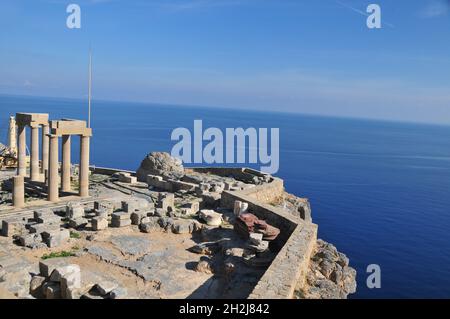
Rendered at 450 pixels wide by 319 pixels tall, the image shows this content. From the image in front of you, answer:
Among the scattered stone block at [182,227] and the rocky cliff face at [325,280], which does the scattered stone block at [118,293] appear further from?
the scattered stone block at [182,227]

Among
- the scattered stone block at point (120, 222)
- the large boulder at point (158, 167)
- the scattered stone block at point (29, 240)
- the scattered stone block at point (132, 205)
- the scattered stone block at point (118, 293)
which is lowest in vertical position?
the scattered stone block at point (118, 293)

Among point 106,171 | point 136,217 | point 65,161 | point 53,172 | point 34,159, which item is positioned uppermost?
point 65,161

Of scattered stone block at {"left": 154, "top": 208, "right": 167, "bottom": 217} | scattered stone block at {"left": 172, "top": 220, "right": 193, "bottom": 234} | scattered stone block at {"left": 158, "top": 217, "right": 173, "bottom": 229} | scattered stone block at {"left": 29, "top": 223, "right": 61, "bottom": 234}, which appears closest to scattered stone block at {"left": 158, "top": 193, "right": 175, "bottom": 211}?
scattered stone block at {"left": 154, "top": 208, "right": 167, "bottom": 217}

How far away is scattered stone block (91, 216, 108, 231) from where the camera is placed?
1872 cm

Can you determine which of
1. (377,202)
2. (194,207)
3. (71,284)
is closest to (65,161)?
(194,207)

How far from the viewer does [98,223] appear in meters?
18.7

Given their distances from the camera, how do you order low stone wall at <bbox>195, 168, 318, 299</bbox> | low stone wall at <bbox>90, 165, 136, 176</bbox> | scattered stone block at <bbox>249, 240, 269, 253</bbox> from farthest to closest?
1. low stone wall at <bbox>90, 165, 136, 176</bbox>
2. scattered stone block at <bbox>249, 240, 269, 253</bbox>
3. low stone wall at <bbox>195, 168, 318, 299</bbox>

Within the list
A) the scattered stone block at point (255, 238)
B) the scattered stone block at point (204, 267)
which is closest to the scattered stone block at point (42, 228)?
the scattered stone block at point (204, 267)

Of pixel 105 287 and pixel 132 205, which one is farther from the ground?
pixel 132 205

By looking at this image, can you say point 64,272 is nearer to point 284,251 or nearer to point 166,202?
point 284,251

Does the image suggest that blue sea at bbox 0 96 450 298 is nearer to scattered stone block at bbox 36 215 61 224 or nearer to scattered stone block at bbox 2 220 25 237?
scattered stone block at bbox 36 215 61 224

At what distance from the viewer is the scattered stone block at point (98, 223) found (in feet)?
61.4

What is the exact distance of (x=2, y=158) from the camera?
34.1 metres

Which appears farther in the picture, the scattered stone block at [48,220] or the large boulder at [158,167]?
the large boulder at [158,167]
